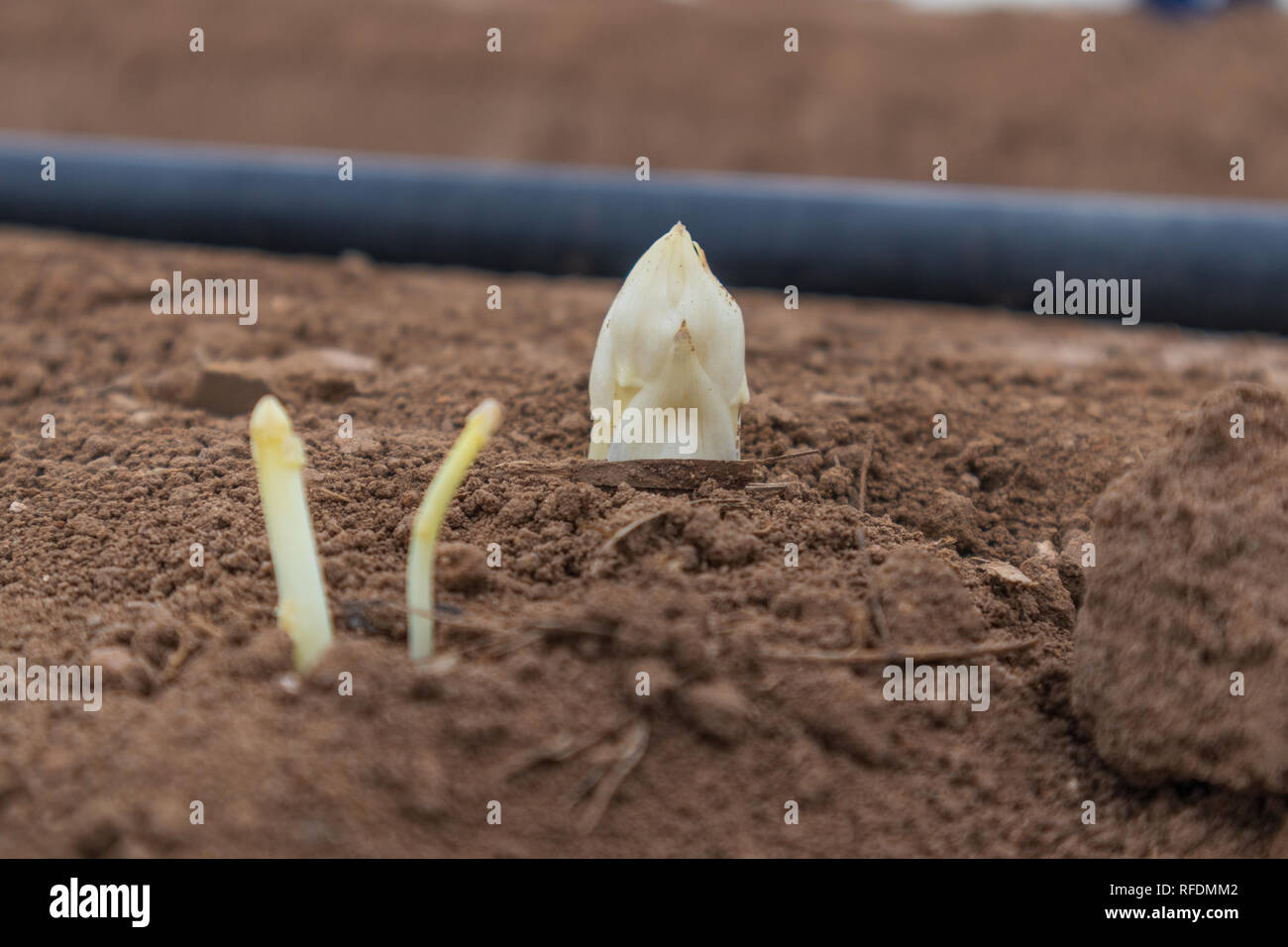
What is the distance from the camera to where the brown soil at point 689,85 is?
9648 millimetres

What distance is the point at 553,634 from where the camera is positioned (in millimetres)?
1217

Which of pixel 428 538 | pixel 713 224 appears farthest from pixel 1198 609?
pixel 713 224

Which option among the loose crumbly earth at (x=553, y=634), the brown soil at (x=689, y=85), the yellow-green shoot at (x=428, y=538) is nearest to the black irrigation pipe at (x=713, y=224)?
the loose crumbly earth at (x=553, y=634)

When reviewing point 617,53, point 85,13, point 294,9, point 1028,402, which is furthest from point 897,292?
point 85,13

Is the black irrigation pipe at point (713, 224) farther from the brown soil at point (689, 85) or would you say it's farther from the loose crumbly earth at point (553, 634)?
the brown soil at point (689, 85)

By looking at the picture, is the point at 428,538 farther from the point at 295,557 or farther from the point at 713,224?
the point at 713,224

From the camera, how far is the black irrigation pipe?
3785 mm

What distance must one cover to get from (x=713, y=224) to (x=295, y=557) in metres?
3.16

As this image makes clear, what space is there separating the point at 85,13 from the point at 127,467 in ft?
42.0

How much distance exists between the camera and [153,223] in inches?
171

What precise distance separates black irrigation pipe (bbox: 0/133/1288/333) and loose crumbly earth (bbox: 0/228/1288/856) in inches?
62.3

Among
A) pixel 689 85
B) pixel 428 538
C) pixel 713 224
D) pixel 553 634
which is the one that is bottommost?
pixel 553 634

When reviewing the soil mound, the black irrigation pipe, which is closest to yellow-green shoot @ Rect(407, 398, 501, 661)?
the soil mound
